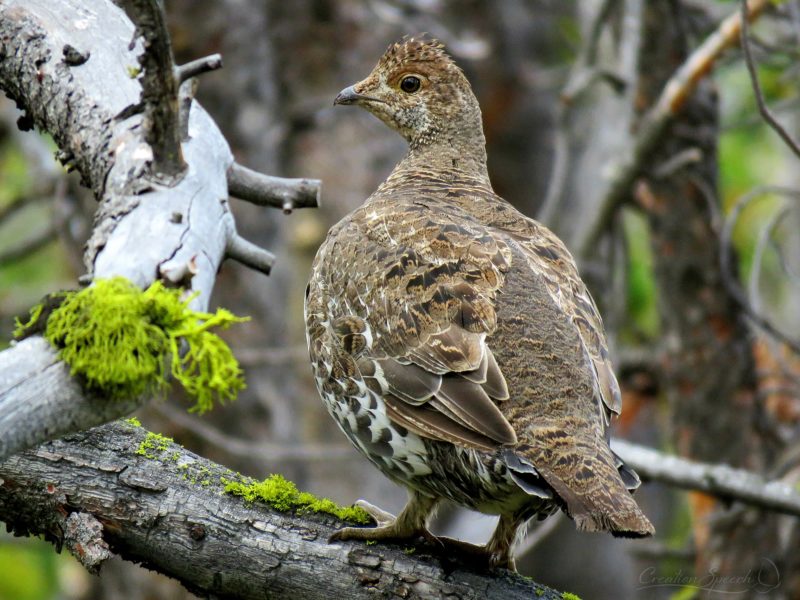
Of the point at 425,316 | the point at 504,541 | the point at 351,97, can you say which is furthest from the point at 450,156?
the point at 504,541

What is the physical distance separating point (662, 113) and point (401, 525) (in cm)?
369

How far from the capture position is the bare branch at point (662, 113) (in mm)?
5910

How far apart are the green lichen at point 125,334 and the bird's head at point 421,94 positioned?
3030 mm

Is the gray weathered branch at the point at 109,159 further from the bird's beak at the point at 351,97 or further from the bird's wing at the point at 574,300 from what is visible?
the bird's beak at the point at 351,97

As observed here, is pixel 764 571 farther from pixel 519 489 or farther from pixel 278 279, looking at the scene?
pixel 278 279

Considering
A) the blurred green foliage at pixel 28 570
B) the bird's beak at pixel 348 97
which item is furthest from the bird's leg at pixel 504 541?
the blurred green foliage at pixel 28 570

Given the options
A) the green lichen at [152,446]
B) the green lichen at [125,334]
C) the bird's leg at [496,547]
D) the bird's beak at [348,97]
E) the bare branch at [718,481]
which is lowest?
the bird's leg at [496,547]

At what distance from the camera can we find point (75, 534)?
10.3 feet

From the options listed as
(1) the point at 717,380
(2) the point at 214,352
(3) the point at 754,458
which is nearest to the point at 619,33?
(1) the point at 717,380

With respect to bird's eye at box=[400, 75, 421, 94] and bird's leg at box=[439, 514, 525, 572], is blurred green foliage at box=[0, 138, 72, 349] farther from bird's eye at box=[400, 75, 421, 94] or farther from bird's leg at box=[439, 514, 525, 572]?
bird's leg at box=[439, 514, 525, 572]

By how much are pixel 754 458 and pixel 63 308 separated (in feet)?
18.9

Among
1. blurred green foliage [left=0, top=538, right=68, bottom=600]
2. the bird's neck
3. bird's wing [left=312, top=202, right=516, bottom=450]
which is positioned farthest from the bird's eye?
blurred green foliage [left=0, top=538, right=68, bottom=600]

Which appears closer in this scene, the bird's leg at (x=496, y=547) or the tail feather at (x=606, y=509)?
the tail feather at (x=606, y=509)

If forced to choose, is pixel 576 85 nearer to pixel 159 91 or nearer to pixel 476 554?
pixel 476 554
